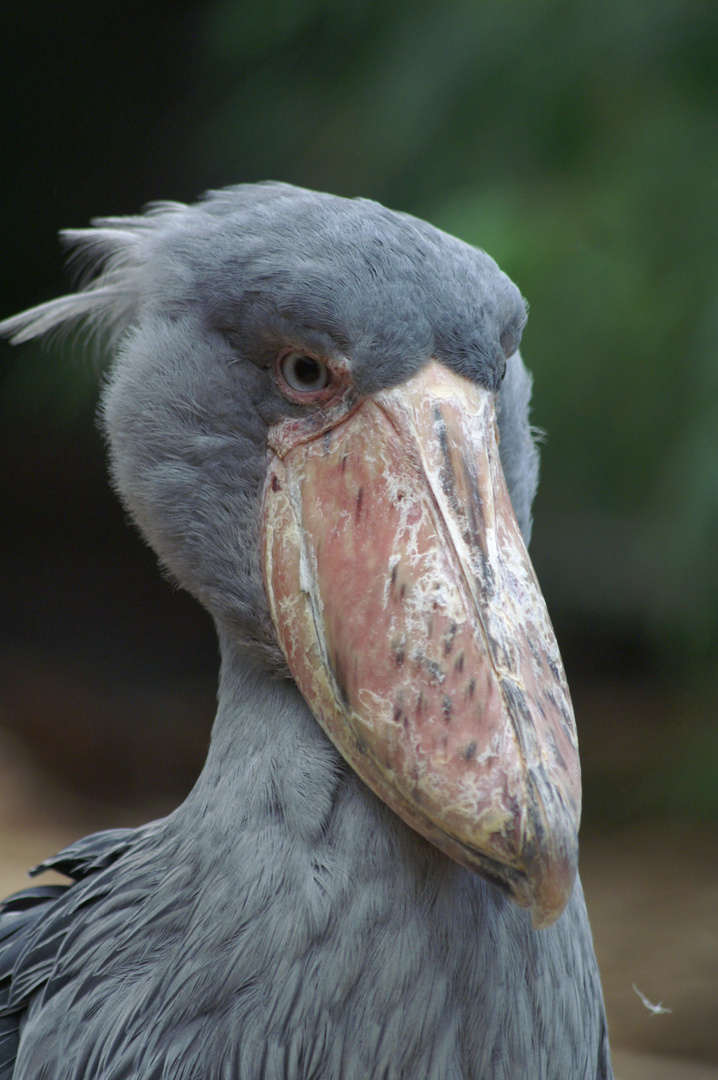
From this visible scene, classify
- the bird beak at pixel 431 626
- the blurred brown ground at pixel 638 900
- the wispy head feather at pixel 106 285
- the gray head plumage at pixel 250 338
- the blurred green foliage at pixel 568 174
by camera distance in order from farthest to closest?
the blurred brown ground at pixel 638 900 → the blurred green foliage at pixel 568 174 → the wispy head feather at pixel 106 285 → the gray head plumage at pixel 250 338 → the bird beak at pixel 431 626

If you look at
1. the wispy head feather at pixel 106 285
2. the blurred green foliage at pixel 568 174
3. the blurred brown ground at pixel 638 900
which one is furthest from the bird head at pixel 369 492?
the blurred brown ground at pixel 638 900

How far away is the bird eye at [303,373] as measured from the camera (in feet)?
3.89

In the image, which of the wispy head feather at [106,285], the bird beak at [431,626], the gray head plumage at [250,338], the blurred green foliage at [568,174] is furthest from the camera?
the blurred green foliage at [568,174]

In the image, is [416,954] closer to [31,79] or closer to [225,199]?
[225,199]

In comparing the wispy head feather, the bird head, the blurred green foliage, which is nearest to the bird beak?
the bird head

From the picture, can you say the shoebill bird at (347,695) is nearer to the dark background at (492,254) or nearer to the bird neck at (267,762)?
the bird neck at (267,762)

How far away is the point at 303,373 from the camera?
3.92ft

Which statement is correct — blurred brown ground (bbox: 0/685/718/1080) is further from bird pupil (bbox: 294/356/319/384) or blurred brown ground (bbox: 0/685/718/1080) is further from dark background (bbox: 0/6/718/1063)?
bird pupil (bbox: 294/356/319/384)

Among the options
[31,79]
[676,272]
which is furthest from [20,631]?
[676,272]

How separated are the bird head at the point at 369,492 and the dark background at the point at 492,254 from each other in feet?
4.77

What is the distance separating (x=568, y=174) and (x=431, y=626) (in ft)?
6.52

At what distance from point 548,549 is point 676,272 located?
5.05 ft

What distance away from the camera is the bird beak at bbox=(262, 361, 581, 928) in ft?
3.29

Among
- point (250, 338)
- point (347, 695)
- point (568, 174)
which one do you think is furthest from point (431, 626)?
point (568, 174)
